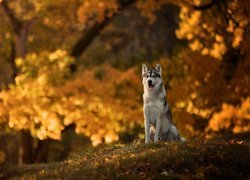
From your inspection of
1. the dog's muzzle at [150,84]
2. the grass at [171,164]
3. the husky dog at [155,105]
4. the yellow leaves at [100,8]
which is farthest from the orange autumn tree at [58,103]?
the grass at [171,164]

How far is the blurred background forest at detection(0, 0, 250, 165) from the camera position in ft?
71.1

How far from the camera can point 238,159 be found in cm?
1281

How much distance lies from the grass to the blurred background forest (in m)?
5.50

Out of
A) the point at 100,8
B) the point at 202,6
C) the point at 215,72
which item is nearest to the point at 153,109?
the point at 100,8

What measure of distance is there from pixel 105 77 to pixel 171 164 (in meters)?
14.0

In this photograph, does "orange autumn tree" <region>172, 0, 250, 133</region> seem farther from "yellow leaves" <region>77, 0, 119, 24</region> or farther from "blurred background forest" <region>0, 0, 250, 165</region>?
"yellow leaves" <region>77, 0, 119, 24</region>

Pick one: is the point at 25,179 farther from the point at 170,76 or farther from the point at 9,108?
the point at 170,76

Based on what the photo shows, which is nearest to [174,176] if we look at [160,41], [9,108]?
[9,108]

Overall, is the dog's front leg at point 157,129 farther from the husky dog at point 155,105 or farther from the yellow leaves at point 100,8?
the yellow leaves at point 100,8

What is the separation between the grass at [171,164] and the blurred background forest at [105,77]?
5500 millimetres

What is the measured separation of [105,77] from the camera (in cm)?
2612

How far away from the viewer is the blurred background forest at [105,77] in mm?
21656

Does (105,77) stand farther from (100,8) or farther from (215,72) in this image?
(215,72)

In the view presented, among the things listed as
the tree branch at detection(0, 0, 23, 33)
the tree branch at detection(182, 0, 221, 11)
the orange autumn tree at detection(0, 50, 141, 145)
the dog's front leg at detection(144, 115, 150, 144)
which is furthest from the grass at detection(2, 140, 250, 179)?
the tree branch at detection(0, 0, 23, 33)
